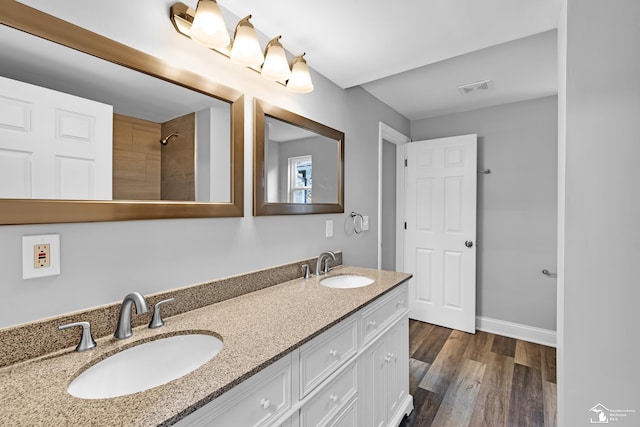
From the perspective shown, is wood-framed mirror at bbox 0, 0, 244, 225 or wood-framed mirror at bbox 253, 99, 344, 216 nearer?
wood-framed mirror at bbox 0, 0, 244, 225

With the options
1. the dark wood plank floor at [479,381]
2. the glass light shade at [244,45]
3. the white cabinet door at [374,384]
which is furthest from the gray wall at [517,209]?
the glass light shade at [244,45]

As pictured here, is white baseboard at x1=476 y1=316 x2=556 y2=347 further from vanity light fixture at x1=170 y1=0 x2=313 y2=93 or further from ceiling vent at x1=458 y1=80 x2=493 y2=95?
vanity light fixture at x1=170 y1=0 x2=313 y2=93

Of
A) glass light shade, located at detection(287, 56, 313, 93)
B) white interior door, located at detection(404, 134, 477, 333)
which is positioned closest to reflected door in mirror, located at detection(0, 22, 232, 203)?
glass light shade, located at detection(287, 56, 313, 93)

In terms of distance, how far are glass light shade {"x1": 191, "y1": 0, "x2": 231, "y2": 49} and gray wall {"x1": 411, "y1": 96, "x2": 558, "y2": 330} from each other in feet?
8.91

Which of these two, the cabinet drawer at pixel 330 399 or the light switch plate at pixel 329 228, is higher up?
the light switch plate at pixel 329 228

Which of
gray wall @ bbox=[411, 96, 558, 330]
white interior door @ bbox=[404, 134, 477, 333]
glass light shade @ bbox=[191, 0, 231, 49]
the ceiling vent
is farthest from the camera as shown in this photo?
white interior door @ bbox=[404, 134, 477, 333]

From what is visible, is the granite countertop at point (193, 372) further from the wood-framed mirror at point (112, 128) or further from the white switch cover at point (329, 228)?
the white switch cover at point (329, 228)

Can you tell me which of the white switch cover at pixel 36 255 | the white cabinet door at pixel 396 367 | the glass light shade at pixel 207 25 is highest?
the glass light shade at pixel 207 25

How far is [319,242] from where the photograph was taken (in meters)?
1.98

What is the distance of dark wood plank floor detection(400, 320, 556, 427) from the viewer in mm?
1780

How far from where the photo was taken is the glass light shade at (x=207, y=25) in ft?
3.66

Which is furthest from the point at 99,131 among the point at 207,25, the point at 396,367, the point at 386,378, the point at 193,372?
the point at 396,367

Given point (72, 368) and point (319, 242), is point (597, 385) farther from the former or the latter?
point (72, 368)

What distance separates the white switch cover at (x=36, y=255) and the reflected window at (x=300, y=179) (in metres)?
1.06
